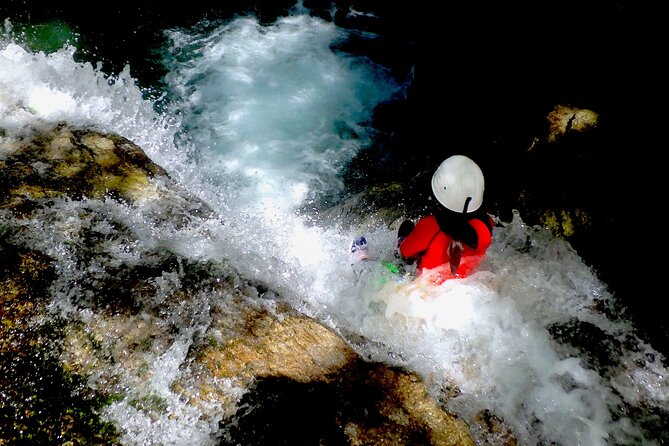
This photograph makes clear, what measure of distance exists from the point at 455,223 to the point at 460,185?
290mm

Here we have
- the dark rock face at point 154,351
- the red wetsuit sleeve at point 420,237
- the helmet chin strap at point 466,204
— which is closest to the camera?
the dark rock face at point 154,351

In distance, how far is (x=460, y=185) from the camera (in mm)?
2822

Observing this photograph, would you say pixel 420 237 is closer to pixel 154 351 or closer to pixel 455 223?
pixel 455 223

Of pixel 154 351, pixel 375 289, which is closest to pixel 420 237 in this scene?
pixel 375 289

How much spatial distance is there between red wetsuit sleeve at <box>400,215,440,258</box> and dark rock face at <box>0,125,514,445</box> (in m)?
0.95

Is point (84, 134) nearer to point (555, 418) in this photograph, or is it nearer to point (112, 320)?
point (112, 320)

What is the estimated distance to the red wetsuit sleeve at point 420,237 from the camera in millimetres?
2975

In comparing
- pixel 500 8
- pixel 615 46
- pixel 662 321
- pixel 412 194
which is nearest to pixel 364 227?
pixel 412 194

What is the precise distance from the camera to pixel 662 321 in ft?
10.2

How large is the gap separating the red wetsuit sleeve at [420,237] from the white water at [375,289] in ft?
1.32

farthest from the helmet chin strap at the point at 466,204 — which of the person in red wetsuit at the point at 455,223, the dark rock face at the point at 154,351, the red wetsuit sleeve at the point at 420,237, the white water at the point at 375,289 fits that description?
the dark rock face at the point at 154,351

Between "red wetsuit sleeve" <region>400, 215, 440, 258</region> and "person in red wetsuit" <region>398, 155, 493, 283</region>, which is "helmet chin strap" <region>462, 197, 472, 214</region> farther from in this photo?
"red wetsuit sleeve" <region>400, 215, 440, 258</region>

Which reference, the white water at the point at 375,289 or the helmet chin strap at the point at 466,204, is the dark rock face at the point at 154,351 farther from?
the helmet chin strap at the point at 466,204

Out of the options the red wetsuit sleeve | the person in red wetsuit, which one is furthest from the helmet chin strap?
the red wetsuit sleeve
